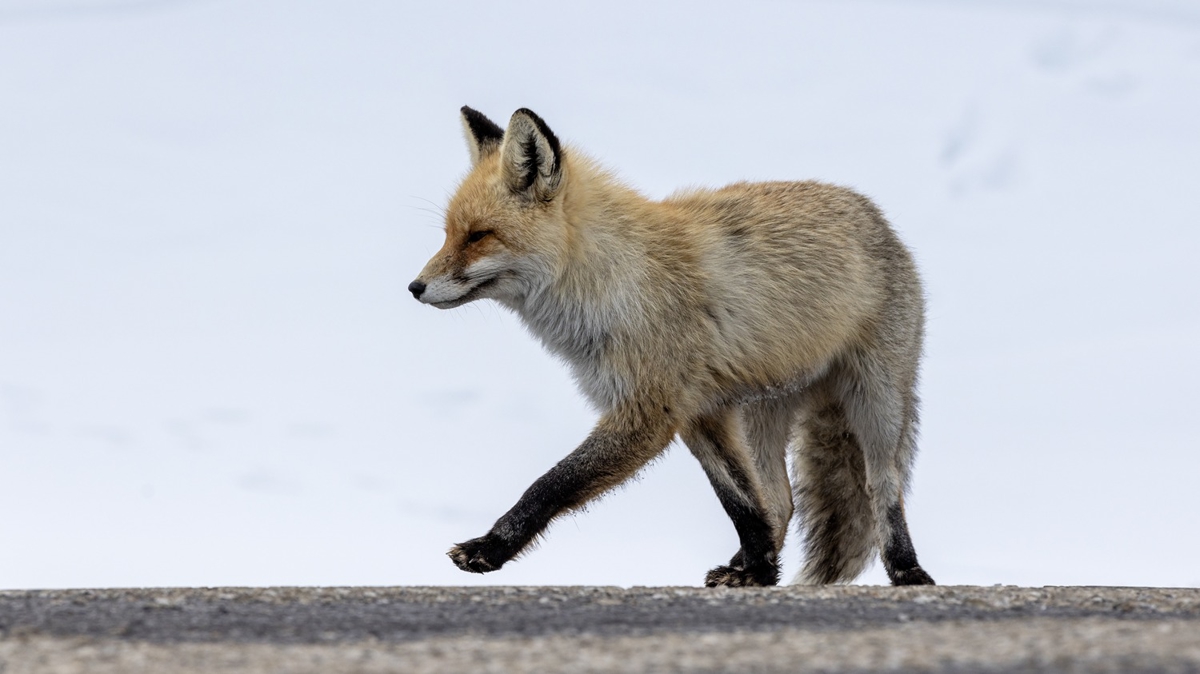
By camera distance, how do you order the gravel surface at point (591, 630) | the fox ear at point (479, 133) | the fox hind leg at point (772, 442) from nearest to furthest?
the gravel surface at point (591, 630) → the fox ear at point (479, 133) → the fox hind leg at point (772, 442)

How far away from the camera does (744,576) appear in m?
7.00

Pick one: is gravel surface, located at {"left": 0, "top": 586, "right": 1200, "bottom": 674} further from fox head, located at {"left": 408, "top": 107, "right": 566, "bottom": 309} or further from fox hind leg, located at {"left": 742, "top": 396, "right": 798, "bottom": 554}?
fox hind leg, located at {"left": 742, "top": 396, "right": 798, "bottom": 554}

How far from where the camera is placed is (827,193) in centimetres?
789

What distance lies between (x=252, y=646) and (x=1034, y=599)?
3.22 metres

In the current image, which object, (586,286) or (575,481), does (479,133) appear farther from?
(575,481)

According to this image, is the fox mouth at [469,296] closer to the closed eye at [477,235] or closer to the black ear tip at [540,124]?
the closed eye at [477,235]

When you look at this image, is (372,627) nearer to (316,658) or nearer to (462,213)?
(316,658)

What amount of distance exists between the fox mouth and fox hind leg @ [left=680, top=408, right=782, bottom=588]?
1425mm

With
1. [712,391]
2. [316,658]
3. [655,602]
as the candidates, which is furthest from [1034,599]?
[316,658]

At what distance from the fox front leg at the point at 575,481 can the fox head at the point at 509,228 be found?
92 centimetres

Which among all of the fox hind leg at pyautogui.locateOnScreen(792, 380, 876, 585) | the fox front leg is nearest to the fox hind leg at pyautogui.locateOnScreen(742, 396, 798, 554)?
the fox hind leg at pyautogui.locateOnScreen(792, 380, 876, 585)

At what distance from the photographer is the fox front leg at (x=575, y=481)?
19.7 feet

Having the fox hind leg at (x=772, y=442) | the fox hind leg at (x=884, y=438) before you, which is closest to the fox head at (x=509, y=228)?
the fox hind leg at (x=772, y=442)

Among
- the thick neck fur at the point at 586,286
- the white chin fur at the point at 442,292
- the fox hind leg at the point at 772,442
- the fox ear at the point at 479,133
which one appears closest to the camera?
the white chin fur at the point at 442,292
